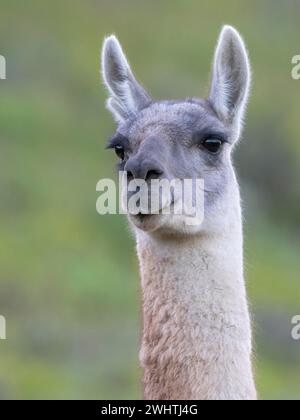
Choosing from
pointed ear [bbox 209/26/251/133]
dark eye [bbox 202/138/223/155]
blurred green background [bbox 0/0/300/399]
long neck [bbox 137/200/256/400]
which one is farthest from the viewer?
blurred green background [bbox 0/0/300/399]

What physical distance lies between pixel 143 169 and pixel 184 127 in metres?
0.73

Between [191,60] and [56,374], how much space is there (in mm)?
23426

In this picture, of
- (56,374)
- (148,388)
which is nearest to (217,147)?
(148,388)

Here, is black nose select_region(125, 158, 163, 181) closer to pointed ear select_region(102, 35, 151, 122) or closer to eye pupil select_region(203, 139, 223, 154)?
eye pupil select_region(203, 139, 223, 154)

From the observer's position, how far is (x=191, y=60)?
51500 mm

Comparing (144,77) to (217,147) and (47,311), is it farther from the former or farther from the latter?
(217,147)

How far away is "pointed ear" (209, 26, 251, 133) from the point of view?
11.5 meters

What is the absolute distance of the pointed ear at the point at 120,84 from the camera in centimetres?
1173

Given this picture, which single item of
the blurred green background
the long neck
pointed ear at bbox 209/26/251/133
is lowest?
the long neck

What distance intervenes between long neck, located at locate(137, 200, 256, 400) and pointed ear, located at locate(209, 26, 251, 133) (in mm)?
869

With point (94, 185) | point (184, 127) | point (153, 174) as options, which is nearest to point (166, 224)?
point (153, 174)

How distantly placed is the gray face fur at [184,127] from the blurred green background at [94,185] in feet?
30.9

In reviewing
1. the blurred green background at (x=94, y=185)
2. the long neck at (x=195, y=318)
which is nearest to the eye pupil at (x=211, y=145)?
the long neck at (x=195, y=318)

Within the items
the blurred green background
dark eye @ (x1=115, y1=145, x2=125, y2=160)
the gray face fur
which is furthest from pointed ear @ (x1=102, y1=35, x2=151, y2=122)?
the blurred green background
